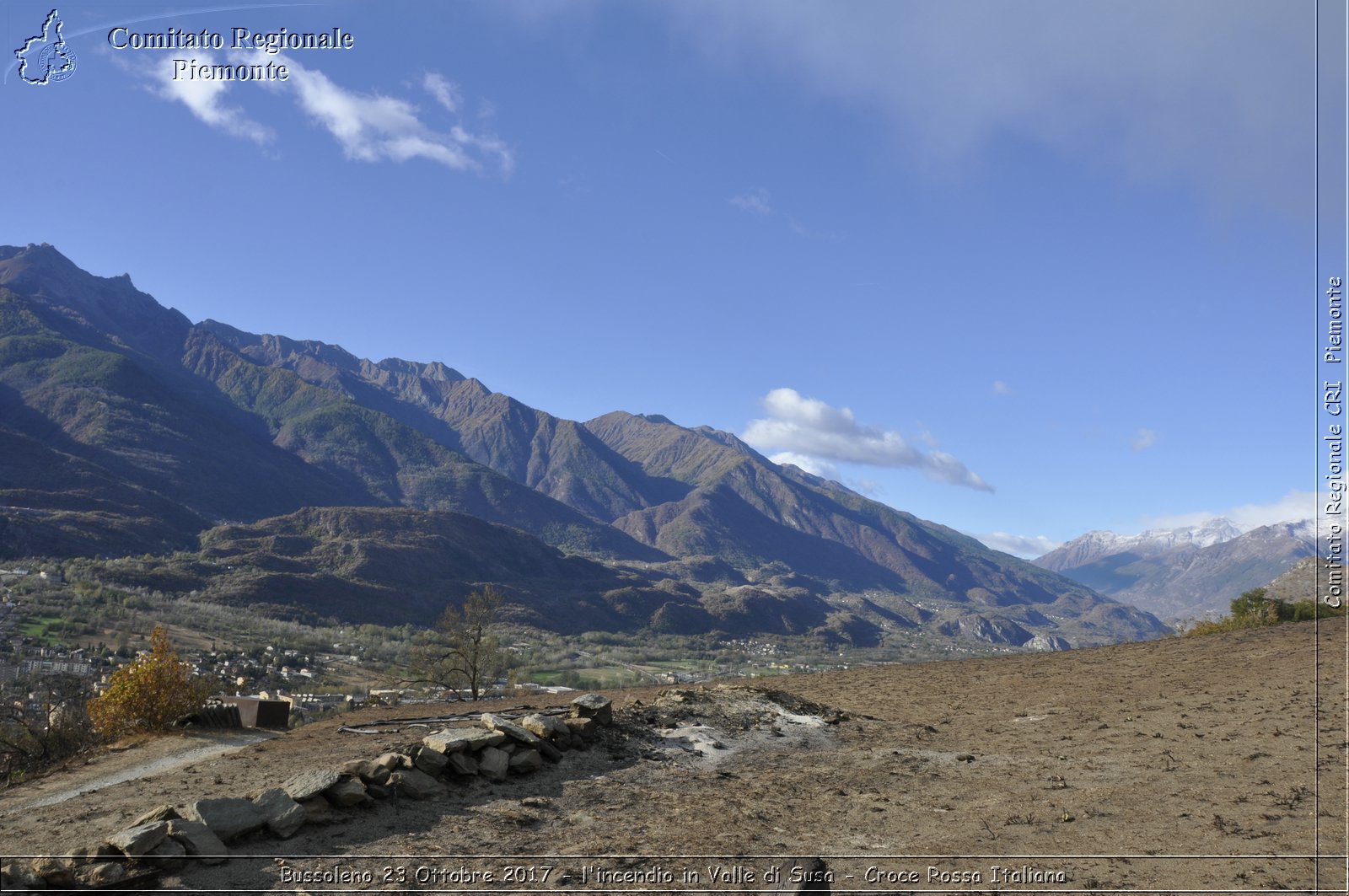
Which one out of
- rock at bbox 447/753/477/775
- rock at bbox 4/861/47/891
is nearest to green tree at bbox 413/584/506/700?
rock at bbox 447/753/477/775

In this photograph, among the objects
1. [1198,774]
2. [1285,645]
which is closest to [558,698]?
[1198,774]

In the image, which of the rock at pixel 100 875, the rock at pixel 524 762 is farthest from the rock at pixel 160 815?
the rock at pixel 524 762

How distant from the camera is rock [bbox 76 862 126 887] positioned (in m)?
8.07

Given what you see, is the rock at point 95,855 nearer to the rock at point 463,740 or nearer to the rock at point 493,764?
the rock at point 463,740

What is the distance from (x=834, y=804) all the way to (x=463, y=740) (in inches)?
228

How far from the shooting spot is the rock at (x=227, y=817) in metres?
9.34

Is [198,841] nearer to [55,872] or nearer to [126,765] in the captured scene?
[55,872]

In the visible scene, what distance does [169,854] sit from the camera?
28.5ft

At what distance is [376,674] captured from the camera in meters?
79.9

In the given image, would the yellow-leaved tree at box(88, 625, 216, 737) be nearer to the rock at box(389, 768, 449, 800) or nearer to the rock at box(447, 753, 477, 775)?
the rock at box(447, 753, 477, 775)

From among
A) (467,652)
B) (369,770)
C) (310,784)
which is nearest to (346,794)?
(310,784)

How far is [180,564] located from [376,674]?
72.6m

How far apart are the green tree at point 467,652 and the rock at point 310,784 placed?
51.3 ft

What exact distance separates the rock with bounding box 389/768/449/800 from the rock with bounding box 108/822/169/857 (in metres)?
2.89
